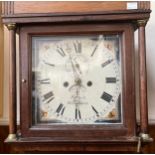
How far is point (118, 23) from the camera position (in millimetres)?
737

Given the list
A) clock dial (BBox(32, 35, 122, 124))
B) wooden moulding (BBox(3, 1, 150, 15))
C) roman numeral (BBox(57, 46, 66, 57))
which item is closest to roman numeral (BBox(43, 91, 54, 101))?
clock dial (BBox(32, 35, 122, 124))

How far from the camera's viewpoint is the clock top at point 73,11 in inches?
28.3

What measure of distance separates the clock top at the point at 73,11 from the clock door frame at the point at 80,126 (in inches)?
0.9

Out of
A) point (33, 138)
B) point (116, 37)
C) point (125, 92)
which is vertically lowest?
point (33, 138)

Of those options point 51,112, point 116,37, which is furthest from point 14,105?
point 116,37

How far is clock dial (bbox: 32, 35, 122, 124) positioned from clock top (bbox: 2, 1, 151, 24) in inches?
2.3

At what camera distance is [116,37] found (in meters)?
0.74

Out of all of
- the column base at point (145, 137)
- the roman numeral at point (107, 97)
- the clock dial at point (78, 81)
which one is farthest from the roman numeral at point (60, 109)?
the column base at point (145, 137)

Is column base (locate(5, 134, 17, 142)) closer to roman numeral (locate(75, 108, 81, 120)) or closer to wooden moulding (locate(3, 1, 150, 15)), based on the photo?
roman numeral (locate(75, 108, 81, 120))

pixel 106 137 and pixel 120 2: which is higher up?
pixel 120 2

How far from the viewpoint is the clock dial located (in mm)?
732

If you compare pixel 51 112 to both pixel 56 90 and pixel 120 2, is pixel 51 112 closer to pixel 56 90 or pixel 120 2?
pixel 56 90

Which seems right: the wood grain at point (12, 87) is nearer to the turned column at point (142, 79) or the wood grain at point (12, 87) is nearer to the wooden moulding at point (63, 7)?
the wooden moulding at point (63, 7)

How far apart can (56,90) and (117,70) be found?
6.8 inches
